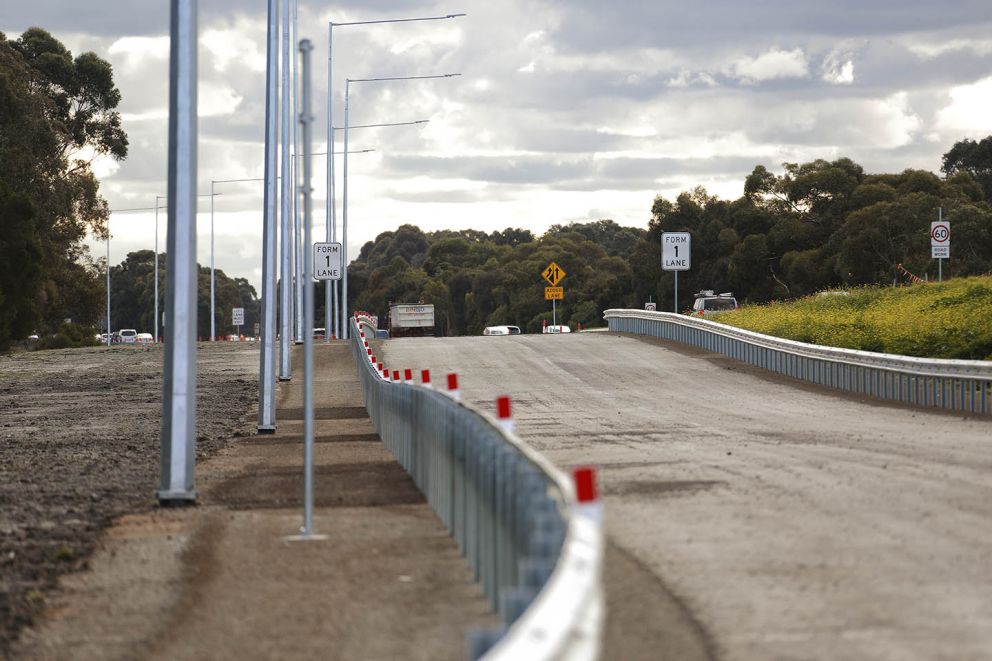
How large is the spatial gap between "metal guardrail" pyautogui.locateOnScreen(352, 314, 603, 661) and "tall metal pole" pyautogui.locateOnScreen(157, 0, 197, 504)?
2293 millimetres

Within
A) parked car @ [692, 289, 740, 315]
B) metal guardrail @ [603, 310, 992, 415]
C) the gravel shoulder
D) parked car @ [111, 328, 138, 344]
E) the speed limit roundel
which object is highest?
the speed limit roundel

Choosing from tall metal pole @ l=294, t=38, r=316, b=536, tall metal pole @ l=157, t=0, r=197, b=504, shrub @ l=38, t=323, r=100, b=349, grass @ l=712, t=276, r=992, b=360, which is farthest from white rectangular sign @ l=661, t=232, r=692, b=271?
shrub @ l=38, t=323, r=100, b=349

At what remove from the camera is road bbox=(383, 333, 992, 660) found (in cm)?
829

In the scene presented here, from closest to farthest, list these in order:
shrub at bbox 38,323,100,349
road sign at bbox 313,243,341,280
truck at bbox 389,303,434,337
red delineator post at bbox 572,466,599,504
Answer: red delineator post at bbox 572,466,599,504, road sign at bbox 313,243,341,280, shrub at bbox 38,323,100,349, truck at bbox 389,303,434,337

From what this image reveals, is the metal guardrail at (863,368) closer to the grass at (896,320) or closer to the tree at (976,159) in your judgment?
the grass at (896,320)

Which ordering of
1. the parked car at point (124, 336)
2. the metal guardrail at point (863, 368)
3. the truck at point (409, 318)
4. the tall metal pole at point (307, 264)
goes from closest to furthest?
the tall metal pole at point (307, 264)
the metal guardrail at point (863, 368)
the truck at point (409, 318)
the parked car at point (124, 336)

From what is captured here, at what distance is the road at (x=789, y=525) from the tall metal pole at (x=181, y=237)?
13.7ft

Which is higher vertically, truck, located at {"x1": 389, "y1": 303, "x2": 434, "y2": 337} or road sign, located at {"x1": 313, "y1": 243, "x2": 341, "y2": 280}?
road sign, located at {"x1": 313, "y1": 243, "x2": 341, "y2": 280}

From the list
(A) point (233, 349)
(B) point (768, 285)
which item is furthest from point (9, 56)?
(B) point (768, 285)

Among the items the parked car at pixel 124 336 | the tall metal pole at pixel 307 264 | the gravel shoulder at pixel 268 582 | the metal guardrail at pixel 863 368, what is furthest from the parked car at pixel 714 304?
the parked car at pixel 124 336

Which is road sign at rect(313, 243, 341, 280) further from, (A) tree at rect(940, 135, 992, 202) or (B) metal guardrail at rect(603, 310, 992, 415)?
(A) tree at rect(940, 135, 992, 202)

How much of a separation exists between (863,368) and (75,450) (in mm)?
15279

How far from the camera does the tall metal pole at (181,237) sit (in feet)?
51.6

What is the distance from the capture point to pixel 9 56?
66000mm
